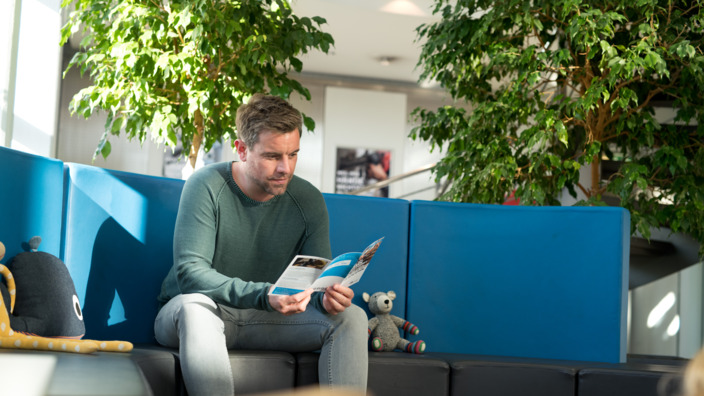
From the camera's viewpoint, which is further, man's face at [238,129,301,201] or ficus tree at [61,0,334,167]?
ficus tree at [61,0,334,167]

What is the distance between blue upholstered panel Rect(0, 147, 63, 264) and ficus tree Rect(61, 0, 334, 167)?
1271mm

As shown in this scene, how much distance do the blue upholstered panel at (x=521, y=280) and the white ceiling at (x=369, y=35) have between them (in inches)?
138

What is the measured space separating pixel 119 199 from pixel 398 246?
96cm

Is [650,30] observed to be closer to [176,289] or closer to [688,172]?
[688,172]

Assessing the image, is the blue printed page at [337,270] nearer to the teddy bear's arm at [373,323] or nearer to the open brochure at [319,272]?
the open brochure at [319,272]

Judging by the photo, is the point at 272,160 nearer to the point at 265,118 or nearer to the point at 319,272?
the point at 265,118

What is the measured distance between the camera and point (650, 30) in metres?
3.32

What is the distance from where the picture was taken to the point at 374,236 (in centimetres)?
258

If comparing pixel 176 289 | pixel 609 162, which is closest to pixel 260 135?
pixel 176 289

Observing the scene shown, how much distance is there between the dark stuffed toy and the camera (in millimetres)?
1737

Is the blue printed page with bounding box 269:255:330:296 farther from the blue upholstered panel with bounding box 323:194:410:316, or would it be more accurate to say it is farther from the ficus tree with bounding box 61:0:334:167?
the ficus tree with bounding box 61:0:334:167

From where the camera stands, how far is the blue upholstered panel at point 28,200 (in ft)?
6.46

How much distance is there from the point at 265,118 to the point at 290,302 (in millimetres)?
546

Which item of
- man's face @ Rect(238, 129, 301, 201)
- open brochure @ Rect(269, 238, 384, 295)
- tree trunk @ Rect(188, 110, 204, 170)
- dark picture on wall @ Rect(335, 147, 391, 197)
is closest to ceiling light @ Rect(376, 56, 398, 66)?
dark picture on wall @ Rect(335, 147, 391, 197)
